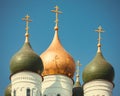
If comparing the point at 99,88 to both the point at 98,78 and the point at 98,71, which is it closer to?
the point at 98,78

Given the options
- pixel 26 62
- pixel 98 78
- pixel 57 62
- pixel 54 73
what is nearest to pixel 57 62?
pixel 57 62

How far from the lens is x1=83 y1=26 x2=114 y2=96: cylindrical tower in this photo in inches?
1677

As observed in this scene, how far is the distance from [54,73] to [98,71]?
236 cm

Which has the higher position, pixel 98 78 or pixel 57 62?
pixel 57 62

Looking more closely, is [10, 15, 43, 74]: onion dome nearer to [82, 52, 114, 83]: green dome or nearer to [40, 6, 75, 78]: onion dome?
[40, 6, 75, 78]: onion dome

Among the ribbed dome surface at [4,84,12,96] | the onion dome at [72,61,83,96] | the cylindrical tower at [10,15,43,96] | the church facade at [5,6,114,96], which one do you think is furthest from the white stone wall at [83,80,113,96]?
the ribbed dome surface at [4,84,12,96]

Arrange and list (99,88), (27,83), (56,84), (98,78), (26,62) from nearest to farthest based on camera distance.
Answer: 1. (27,83)
2. (26,62)
3. (99,88)
4. (98,78)
5. (56,84)

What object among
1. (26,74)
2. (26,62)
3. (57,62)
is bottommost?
(26,74)

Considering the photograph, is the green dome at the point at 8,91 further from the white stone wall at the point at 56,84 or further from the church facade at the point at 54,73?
the white stone wall at the point at 56,84

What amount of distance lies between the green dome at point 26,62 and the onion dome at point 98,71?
2.63 meters

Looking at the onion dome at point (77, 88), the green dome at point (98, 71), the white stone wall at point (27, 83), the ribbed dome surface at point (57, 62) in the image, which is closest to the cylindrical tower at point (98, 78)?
the green dome at point (98, 71)

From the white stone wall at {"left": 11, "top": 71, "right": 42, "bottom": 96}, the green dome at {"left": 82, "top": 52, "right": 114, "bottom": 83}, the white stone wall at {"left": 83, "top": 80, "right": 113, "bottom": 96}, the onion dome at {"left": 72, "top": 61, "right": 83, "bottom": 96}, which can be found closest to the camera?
the white stone wall at {"left": 11, "top": 71, "right": 42, "bottom": 96}

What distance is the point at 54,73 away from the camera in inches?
1713

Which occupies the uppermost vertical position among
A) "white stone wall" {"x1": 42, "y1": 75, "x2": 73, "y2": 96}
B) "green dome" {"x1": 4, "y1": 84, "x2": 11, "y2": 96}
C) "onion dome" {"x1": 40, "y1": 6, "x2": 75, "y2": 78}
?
"onion dome" {"x1": 40, "y1": 6, "x2": 75, "y2": 78}
